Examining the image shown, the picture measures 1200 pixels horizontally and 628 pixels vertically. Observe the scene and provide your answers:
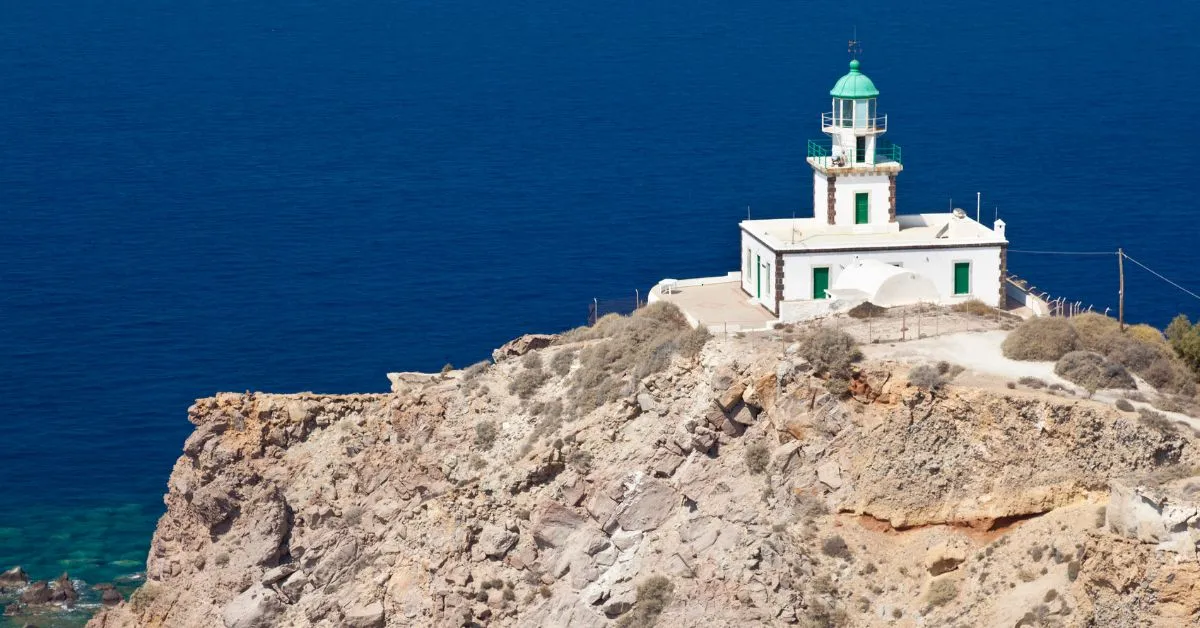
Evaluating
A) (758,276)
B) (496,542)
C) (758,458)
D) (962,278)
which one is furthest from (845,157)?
(496,542)

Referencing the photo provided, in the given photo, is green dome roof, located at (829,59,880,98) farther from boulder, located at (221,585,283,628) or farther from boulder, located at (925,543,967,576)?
boulder, located at (221,585,283,628)

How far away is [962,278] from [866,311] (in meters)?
5.23

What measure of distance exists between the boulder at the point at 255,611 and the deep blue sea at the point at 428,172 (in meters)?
16.7

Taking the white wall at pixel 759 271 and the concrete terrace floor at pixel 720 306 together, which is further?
the white wall at pixel 759 271

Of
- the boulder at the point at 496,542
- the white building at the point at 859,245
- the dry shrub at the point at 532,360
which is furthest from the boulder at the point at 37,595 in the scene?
the white building at the point at 859,245

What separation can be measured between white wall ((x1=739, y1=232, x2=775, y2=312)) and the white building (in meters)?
0.03

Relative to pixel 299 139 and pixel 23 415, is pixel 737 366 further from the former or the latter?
pixel 299 139

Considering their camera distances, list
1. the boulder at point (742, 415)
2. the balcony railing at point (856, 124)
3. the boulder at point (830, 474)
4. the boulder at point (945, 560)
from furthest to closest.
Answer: the balcony railing at point (856, 124) < the boulder at point (742, 415) < the boulder at point (830, 474) < the boulder at point (945, 560)

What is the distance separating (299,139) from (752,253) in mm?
80152

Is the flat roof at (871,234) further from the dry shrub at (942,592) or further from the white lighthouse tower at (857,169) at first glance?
the dry shrub at (942,592)

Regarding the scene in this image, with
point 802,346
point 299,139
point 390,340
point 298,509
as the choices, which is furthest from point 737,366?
point 299,139

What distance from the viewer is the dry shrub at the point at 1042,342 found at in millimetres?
50500

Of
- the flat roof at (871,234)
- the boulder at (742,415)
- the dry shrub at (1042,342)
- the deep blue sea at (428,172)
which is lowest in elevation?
the boulder at (742,415)

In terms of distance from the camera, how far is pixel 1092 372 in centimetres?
4819
